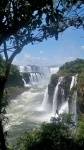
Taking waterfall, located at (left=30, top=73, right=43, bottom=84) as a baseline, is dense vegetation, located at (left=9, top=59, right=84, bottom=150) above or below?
above

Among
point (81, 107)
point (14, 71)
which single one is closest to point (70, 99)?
point (81, 107)

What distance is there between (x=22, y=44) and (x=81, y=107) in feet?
58.6

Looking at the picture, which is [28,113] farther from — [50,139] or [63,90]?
[50,139]

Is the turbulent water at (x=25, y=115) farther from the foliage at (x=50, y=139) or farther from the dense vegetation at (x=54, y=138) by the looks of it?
the foliage at (x=50, y=139)

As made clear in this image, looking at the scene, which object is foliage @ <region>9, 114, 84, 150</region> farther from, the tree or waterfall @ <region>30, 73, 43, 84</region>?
waterfall @ <region>30, 73, 43, 84</region>

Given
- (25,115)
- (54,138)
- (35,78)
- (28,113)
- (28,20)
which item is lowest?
(35,78)

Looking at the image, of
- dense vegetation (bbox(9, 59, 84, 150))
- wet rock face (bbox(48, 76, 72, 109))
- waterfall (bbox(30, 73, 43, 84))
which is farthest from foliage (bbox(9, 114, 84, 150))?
waterfall (bbox(30, 73, 43, 84))

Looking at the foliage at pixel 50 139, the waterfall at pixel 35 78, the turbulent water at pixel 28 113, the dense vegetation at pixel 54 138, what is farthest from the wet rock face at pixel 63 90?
the waterfall at pixel 35 78

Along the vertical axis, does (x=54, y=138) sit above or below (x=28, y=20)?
below

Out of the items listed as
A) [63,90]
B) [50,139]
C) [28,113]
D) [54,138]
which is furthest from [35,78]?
[50,139]

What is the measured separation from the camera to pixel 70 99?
104 ft

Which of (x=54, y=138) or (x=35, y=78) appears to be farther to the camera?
(x=35, y=78)

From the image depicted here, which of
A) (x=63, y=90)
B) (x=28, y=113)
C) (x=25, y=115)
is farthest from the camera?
(x=28, y=113)

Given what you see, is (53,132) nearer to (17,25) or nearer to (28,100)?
(17,25)
